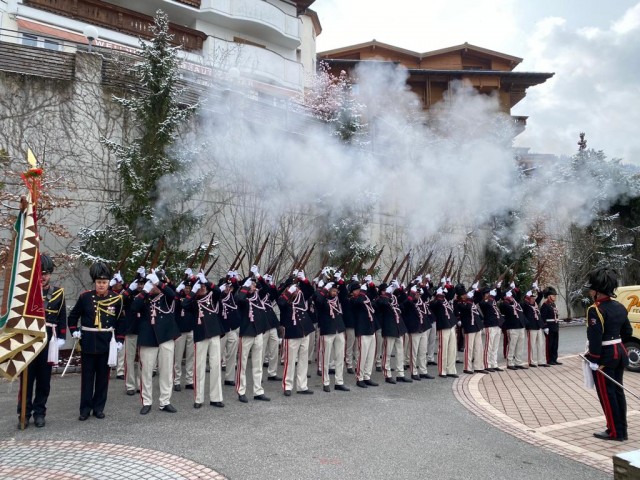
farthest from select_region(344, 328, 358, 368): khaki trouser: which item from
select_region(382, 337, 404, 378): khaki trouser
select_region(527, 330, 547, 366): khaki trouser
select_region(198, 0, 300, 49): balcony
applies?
select_region(198, 0, 300, 49): balcony

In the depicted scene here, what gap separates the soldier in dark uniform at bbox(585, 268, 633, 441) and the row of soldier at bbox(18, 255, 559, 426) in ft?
11.4

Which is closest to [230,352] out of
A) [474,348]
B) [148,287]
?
[148,287]

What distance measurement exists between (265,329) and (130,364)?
2116mm

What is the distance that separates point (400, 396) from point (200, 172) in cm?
731

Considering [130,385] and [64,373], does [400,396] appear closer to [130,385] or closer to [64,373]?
[130,385]

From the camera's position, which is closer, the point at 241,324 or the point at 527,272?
the point at 241,324

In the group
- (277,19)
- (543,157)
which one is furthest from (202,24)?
(543,157)

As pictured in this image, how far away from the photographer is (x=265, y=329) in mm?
7488

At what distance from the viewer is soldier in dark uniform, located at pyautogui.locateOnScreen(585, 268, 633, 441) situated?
5336 mm

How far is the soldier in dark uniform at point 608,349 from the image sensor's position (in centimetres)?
534

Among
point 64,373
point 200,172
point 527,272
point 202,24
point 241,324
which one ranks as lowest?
point 64,373

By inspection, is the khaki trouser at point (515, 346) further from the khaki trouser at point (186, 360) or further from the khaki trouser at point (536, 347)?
the khaki trouser at point (186, 360)

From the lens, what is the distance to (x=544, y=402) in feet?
23.1

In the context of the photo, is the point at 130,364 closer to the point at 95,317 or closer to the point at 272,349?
the point at 95,317
